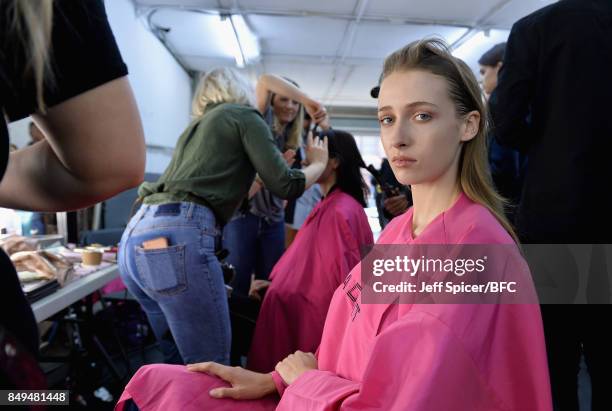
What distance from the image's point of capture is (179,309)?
1101 mm

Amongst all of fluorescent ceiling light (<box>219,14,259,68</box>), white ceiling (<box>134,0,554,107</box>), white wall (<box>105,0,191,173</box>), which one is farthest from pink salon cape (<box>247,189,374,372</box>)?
fluorescent ceiling light (<box>219,14,259,68</box>)

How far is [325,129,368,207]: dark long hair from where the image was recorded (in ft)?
5.43

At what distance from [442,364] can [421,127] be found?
0.39 meters

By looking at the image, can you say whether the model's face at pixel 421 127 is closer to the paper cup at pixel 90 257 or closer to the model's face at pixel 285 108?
the model's face at pixel 285 108

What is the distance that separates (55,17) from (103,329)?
2.44 metres

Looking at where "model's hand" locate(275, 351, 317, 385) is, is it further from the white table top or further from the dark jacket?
the dark jacket

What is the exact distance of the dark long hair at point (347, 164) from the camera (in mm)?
1656

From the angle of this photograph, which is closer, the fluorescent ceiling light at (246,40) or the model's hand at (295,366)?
the model's hand at (295,366)

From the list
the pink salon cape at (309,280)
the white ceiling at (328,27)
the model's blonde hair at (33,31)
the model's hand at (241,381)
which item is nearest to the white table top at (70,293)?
the model's hand at (241,381)

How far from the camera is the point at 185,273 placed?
1081 millimetres

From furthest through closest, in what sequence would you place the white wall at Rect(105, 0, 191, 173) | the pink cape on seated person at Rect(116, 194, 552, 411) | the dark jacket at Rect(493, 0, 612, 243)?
the white wall at Rect(105, 0, 191, 173) < the dark jacket at Rect(493, 0, 612, 243) < the pink cape on seated person at Rect(116, 194, 552, 411)

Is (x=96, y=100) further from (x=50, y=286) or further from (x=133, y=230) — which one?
(x=50, y=286)

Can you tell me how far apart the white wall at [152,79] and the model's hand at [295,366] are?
3113mm

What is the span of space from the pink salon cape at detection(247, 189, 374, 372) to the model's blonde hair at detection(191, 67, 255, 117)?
492 mm
